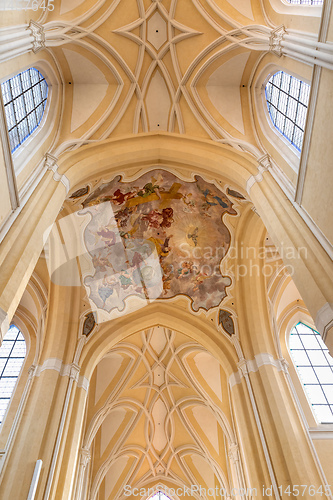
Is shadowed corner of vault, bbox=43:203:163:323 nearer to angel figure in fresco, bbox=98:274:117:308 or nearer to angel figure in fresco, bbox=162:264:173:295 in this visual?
angel figure in fresco, bbox=98:274:117:308

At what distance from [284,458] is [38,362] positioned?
23.0ft

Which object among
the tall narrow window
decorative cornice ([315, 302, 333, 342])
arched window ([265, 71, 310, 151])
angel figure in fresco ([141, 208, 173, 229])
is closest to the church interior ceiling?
angel figure in fresco ([141, 208, 173, 229])

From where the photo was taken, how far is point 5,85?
26.1 feet

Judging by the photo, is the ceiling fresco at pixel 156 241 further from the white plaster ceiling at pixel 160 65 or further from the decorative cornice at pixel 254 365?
the decorative cornice at pixel 254 365

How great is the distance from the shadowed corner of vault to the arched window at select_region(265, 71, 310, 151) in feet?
18.8

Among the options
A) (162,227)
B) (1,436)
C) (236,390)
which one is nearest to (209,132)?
(162,227)

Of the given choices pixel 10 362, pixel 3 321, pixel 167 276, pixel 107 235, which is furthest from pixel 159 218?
pixel 3 321

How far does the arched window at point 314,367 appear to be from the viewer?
37.2 ft

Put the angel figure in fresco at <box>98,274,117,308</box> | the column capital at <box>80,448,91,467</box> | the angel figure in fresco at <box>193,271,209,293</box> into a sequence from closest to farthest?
the column capital at <box>80,448,91,467</box>
the angel figure in fresco at <box>98,274,117,308</box>
the angel figure in fresco at <box>193,271,209,293</box>

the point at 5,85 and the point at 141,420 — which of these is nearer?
the point at 5,85

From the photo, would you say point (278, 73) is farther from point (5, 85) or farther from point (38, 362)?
point (38, 362)

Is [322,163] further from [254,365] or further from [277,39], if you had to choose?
[254,365]

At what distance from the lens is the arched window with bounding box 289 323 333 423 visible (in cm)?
1135

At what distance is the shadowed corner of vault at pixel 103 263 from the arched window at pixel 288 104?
226 inches
